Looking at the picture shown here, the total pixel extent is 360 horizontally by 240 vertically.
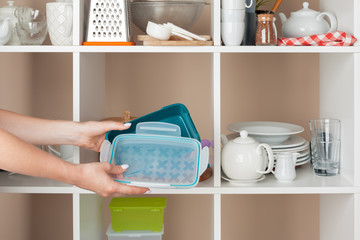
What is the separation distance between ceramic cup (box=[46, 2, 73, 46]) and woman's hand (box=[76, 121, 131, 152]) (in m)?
0.27

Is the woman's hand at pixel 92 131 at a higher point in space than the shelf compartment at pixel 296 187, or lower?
higher

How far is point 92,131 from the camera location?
5.36 ft

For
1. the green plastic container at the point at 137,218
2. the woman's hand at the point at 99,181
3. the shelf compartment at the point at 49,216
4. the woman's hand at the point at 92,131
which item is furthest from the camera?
the shelf compartment at the point at 49,216

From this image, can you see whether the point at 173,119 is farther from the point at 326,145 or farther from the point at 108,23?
the point at 326,145

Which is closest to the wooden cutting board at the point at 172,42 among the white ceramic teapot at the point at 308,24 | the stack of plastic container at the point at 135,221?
the white ceramic teapot at the point at 308,24

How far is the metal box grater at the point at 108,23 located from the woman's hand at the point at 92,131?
25cm

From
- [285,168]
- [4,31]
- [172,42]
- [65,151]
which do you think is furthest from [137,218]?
[4,31]

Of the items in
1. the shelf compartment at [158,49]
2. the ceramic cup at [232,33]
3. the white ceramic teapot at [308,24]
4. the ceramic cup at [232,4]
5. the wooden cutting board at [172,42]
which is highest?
the ceramic cup at [232,4]

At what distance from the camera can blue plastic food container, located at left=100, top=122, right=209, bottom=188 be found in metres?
1.50

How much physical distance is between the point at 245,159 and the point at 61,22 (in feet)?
2.33

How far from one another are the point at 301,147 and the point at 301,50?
383mm

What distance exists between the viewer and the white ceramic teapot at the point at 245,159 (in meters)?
1.66

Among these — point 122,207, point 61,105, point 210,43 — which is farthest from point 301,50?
point 61,105

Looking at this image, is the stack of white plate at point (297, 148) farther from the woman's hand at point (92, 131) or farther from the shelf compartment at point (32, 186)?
the shelf compartment at point (32, 186)
